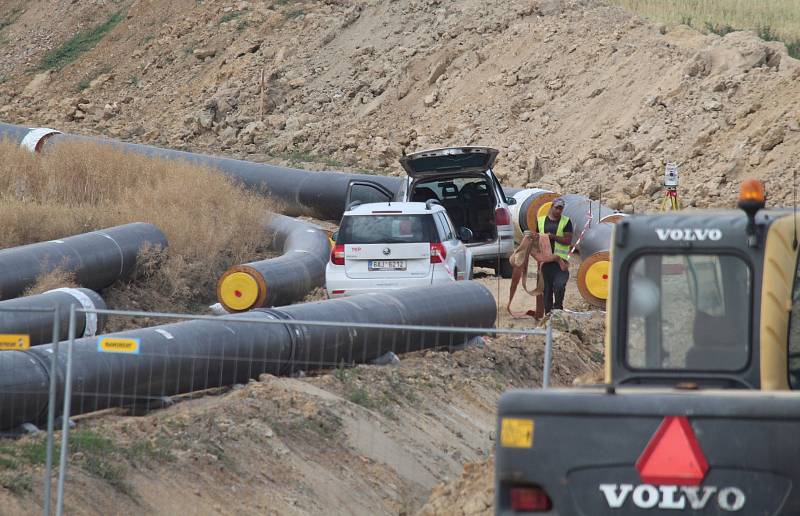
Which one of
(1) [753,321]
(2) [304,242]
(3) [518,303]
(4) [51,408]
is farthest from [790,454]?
(2) [304,242]

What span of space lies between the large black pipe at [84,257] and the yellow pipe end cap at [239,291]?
171cm

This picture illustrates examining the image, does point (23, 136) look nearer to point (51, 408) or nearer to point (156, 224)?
point (156, 224)

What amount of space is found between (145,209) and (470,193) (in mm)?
5313

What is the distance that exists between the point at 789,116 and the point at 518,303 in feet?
35.9

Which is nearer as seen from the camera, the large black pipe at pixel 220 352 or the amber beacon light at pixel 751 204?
the amber beacon light at pixel 751 204

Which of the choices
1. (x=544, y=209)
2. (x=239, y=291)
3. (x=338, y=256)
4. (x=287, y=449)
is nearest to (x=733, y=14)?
(x=544, y=209)

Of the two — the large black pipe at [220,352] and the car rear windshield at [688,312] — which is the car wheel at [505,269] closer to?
the large black pipe at [220,352]

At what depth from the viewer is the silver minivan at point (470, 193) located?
20547 mm

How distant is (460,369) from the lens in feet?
44.9

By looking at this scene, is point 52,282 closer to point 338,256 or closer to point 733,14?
point 338,256

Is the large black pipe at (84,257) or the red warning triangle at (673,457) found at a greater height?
the red warning triangle at (673,457)

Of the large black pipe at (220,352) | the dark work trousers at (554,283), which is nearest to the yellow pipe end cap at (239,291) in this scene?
the large black pipe at (220,352)

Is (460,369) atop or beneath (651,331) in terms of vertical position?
beneath

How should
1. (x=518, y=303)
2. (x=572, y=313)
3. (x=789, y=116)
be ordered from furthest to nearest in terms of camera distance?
(x=789, y=116) → (x=518, y=303) → (x=572, y=313)
